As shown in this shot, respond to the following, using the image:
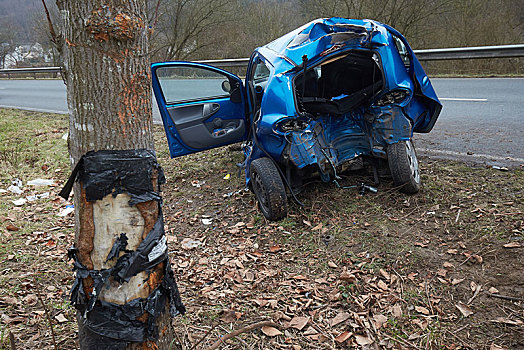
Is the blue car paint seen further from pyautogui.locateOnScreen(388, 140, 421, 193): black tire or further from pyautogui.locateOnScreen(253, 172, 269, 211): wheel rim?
pyautogui.locateOnScreen(253, 172, 269, 211): wheel rim

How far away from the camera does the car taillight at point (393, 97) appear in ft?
14.4

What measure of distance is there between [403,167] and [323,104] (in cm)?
112

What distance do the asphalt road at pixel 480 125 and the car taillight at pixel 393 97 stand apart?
70.0 inches

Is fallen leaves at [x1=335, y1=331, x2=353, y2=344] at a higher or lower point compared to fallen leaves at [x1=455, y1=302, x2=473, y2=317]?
lower

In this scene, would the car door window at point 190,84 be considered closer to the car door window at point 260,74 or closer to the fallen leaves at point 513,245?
the car door window at point 260,74

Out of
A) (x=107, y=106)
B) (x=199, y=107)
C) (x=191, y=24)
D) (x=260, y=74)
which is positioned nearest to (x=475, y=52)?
(x=260, y=74)

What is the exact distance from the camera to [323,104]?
4562 mm

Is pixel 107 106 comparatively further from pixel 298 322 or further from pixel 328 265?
pixel 328 265

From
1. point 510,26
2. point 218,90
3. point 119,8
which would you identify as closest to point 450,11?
point 510,26

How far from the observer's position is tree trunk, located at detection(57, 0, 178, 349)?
1747 millimetres

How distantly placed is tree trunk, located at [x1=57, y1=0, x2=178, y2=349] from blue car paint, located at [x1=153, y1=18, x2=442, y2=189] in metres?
2.31

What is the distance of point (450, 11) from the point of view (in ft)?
59.1

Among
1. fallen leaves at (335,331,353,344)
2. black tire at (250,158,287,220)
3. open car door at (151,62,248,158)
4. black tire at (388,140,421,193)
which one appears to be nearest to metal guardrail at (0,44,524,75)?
black tire at (388,140,421,193)

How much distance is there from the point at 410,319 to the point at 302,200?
2.11m
